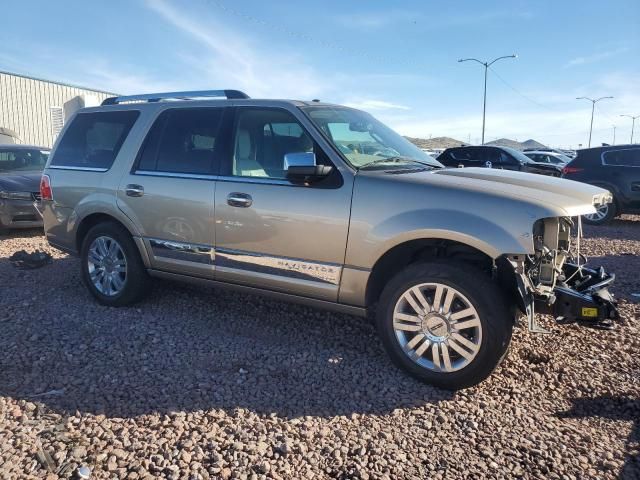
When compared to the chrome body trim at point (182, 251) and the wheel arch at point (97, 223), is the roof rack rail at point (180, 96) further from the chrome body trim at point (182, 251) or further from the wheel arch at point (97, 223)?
the chrome body trim at point (182, 251)

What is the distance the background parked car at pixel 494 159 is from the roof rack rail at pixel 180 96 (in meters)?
10.8

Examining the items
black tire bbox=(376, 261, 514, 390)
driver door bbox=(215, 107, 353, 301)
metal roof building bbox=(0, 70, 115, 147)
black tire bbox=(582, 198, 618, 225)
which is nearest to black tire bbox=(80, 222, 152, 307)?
driver door bbox=(215, 107, 353, 301)

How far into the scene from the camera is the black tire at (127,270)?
4.82 meters

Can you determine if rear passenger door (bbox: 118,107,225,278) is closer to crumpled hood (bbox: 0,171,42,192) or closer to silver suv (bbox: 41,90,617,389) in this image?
silver suv (bbox: 41,90,617,389)

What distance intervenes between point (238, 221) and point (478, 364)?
207cm

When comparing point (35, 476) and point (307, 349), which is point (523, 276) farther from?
point (35, 476)

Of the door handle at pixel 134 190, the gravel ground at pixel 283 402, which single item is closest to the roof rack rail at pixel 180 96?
the door handle at pixel 134 190

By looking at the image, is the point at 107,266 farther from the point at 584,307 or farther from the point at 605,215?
the point at 605,215

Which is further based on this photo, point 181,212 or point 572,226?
point 181,212

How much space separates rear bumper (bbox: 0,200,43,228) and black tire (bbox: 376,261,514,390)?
23.2ft

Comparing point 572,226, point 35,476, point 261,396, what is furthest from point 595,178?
point 35,476

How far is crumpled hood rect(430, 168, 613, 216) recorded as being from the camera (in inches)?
129

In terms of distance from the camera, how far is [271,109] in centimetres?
423

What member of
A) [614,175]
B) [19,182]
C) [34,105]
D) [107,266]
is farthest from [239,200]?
[34,105]
